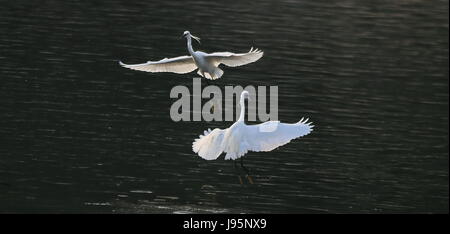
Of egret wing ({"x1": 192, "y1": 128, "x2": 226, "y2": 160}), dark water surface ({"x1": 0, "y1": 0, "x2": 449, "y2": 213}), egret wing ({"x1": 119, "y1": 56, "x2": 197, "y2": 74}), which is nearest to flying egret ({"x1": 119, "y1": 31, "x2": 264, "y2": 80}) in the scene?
egret wing ({"x1": 119, "y1": 56, "x2": 197, "y2": 74})

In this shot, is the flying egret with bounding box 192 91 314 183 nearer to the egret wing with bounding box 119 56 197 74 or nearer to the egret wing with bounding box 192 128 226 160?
the egret wing with bounding box 192 128 226 160

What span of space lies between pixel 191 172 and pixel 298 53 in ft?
32.2

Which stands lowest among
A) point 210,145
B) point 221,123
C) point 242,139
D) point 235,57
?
point 210,145

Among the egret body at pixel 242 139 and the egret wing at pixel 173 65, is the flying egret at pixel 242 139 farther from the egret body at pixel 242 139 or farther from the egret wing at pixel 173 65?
the egret wing at pixel 173 65

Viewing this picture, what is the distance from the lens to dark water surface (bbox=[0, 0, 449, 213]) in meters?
15.0

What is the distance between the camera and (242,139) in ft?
46.3

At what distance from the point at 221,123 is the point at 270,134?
513 cm

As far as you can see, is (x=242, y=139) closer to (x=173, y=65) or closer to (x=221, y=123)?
(x=173, y=65)

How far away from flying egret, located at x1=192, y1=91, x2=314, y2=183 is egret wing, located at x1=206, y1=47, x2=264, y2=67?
166cm

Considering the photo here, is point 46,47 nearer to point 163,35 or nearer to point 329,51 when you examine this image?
point 163,35

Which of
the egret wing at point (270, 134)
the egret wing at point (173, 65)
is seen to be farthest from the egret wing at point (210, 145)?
the egret wing at point (173, 65)

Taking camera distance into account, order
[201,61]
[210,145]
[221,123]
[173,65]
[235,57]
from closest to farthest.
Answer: [210,145] < [235,57] < [201,61] < [173,65] < [221,123]

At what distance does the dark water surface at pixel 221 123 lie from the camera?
1499 centimetres

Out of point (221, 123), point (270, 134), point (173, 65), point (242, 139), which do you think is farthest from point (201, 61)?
point (221, 123)
